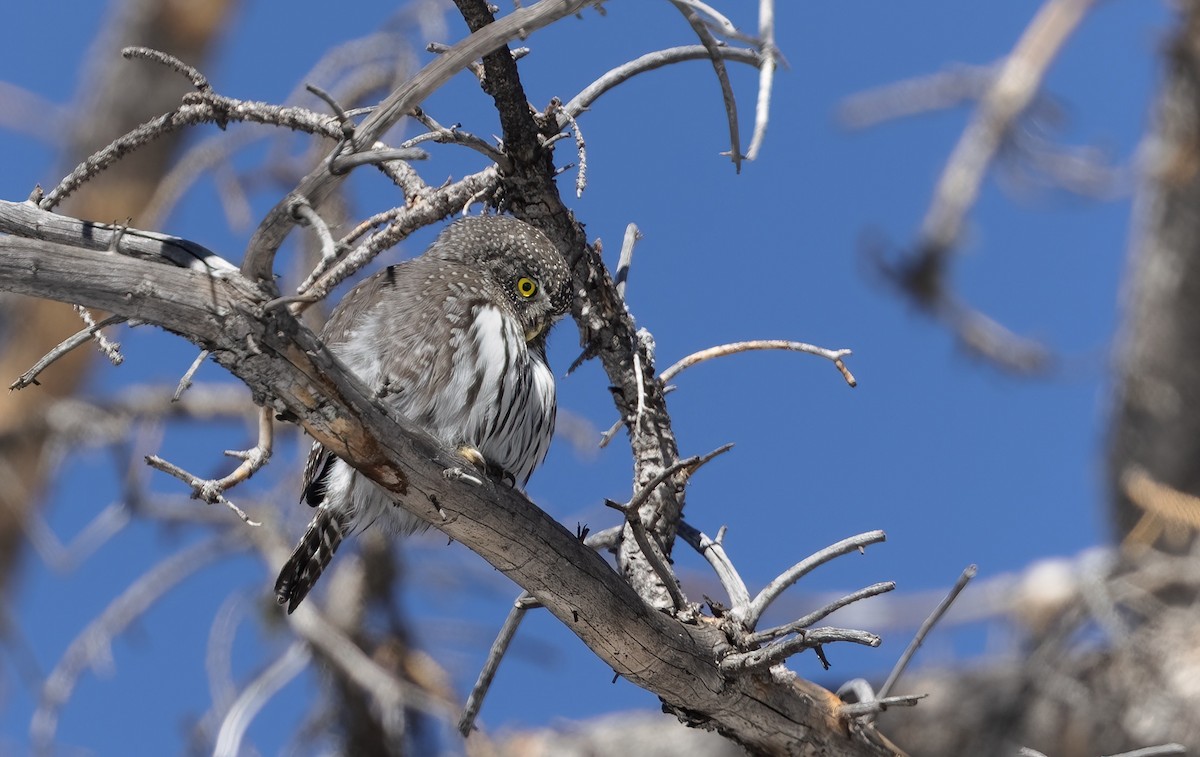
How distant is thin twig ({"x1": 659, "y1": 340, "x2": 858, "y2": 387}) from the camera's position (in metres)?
2.91

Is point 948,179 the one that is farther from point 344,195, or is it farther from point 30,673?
point 30,673

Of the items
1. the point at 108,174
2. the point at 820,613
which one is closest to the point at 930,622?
the point at 820,613

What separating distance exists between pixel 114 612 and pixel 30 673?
543 mm

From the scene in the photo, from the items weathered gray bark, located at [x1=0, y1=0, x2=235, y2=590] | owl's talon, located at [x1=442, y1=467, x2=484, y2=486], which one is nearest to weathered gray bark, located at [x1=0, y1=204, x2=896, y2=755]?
owl's talon, located at [x1=442, y1=467, x2=484, y2=486]

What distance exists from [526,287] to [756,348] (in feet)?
2.08

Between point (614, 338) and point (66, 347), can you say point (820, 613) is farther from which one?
point (66, 347)

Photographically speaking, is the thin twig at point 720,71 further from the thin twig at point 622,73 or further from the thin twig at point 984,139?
the thin twig at point 984,139

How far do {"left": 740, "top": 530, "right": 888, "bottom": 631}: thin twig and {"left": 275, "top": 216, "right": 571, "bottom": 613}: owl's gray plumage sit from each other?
0.71m

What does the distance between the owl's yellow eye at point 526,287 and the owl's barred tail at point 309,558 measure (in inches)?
30.0

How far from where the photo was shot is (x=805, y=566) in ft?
8.58

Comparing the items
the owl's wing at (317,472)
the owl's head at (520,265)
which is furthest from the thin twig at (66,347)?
the owl's head at (520,265)

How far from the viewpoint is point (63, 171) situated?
6531 mm

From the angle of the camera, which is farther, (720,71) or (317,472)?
(317,472)

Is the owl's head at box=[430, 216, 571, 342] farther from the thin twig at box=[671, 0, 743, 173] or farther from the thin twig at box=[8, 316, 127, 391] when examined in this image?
the thin twig at box=[8, 316, 127, 391]
